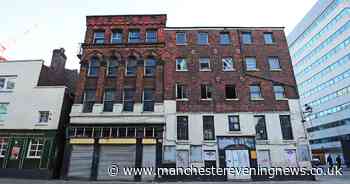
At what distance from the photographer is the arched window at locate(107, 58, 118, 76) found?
22.9 m

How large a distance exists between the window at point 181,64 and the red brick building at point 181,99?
11 cm

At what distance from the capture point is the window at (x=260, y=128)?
2047cm

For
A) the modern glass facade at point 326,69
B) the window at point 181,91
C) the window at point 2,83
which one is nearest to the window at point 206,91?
the window at point 181,91

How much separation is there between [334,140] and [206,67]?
44088 mm

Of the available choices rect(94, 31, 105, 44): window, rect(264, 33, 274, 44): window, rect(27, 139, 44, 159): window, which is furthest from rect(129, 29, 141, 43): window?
rect(264, 33, 274, 44): window

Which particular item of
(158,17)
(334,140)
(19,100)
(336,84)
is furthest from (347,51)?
(19,100)

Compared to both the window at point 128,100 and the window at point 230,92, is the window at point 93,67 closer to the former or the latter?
the window at point 128,100

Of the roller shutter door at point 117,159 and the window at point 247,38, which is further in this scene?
the window at point 247,38

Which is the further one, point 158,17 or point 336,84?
point 336,84

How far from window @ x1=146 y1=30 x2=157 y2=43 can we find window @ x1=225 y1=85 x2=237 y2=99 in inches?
372

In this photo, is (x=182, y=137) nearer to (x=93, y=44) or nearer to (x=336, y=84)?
(x=93, y=44)

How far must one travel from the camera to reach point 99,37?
2423 cm

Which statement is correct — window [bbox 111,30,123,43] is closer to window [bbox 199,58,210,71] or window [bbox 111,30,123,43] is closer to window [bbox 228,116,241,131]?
window [bbox 199,58,210,71]

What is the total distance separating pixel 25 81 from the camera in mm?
22547
